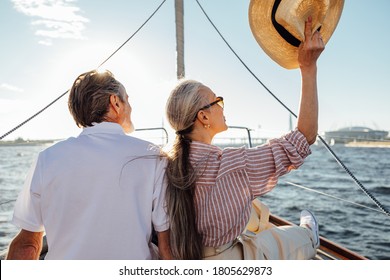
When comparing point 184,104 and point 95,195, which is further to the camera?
point 184,104

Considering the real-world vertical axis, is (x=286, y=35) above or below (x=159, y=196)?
above

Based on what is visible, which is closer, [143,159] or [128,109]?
[143,159]

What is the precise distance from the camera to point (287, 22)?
111cm

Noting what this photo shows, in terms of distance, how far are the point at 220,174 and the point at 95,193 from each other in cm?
36

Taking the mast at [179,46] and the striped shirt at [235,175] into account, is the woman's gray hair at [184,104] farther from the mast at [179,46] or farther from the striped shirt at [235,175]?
the mast at [179,46]

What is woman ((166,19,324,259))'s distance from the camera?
3.23 ft

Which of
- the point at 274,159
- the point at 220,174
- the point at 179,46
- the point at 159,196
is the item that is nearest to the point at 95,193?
the point at 159,196

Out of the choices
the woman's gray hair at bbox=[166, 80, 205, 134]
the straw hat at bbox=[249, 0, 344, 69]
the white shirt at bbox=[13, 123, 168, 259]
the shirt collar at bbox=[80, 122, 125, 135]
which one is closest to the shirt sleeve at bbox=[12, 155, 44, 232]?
the white shirt at bbox=[13, 123, 168, 259]

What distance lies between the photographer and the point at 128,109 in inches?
43.1

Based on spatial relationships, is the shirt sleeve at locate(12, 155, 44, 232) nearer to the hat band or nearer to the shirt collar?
the shirt collar

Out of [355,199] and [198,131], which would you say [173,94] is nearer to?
[198,131]

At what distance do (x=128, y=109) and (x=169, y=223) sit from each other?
1.29 ft

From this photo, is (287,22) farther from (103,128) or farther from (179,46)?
(179,46)
